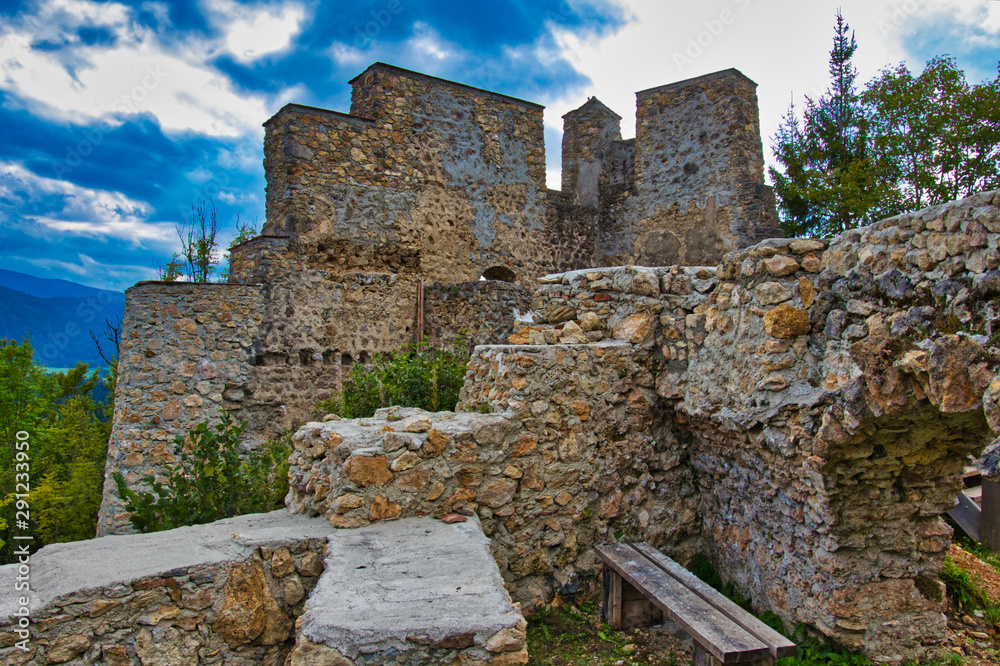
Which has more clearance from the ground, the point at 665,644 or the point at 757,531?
the point at 757,531

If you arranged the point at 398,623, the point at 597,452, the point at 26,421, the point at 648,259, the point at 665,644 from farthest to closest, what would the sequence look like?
the point at 26,421 < the point at 648,259 < the point at 597,452 < the point at 665,644 < the point at 398,623

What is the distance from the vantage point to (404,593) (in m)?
2.68

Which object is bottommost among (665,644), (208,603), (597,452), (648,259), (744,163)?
(665,644)

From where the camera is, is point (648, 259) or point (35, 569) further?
point (648, 259)

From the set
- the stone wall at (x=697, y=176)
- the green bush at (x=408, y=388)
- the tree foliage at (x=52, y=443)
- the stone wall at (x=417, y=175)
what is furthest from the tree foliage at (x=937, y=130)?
the tree foliage at (x=52, y=443)

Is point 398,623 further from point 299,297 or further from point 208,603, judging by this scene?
point 299,297

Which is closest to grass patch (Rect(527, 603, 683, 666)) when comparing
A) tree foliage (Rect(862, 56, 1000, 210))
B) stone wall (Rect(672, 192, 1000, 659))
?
stone wall (Rect(672, 192, 1000, 659))

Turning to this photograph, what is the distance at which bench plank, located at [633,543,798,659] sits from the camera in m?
3.21

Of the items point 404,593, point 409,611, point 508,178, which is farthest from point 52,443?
point 409,611

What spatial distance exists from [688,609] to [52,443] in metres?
13.0

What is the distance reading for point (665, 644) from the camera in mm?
4012

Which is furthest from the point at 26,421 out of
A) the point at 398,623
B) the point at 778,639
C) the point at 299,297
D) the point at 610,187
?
the point at 778,639

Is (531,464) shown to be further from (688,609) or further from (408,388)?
(408,388)

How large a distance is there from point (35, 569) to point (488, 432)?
2.52 metres
